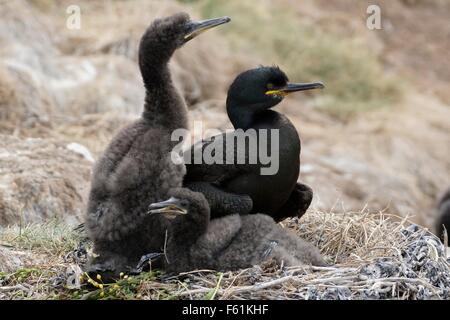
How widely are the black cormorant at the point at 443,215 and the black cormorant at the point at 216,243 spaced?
5.87 metres

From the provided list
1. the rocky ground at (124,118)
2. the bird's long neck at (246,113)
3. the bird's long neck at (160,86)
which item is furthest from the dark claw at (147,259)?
the bird's long neck at (246,113)

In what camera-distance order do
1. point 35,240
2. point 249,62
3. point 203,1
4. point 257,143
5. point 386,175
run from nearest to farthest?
point 257,143 < point 35,240 < point 386,175 < point 249,62 < point 203,1

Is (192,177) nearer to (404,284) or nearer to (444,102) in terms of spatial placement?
(404,284)

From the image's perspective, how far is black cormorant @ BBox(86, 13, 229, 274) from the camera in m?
5.97

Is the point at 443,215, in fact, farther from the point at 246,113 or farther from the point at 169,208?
the point at 169,208

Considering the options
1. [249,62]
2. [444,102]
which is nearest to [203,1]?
[249,62]

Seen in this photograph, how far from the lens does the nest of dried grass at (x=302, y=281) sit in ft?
18.3

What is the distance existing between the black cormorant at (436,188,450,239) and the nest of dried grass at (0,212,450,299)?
5.37 meters

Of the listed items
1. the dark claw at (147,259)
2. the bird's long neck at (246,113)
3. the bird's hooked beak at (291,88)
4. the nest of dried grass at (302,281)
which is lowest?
the nest of dried grass at (302,281)

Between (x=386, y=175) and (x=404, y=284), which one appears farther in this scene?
(x=386, y=175)

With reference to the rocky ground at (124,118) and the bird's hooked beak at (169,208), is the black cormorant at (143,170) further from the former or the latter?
the rocky ground at (124,118)

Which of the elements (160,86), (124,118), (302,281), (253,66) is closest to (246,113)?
(160,86)
